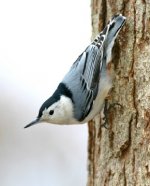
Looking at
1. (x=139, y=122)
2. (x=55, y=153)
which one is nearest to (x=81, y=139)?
(x=55, y=153)

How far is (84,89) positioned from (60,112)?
180mm

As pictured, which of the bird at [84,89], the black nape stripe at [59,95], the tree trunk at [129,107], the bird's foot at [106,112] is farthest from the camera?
the black nape stripe at [59,95]

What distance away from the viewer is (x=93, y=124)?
3.25 meters

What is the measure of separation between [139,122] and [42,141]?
2.23 metres

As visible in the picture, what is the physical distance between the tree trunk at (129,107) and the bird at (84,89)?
117mm

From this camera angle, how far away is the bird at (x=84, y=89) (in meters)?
3.11

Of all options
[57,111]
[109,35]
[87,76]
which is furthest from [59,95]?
[109,35]

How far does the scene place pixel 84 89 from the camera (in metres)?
3.22

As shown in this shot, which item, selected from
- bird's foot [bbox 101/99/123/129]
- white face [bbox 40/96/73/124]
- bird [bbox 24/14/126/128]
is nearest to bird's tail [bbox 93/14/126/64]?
bird [bbox 24/14/126/128]

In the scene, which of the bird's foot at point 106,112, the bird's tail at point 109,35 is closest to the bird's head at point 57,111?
the bird's foot at point 106,112

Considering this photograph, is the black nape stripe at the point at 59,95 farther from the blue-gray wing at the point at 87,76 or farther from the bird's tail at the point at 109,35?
the bird's tail at the point at 109,35

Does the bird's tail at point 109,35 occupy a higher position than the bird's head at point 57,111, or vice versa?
the bird's tail at point 109,35

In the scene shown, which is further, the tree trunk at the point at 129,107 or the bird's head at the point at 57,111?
the bird's head at the point at 57,111

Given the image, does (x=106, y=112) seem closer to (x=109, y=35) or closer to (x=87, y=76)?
(x=87, y=76)
